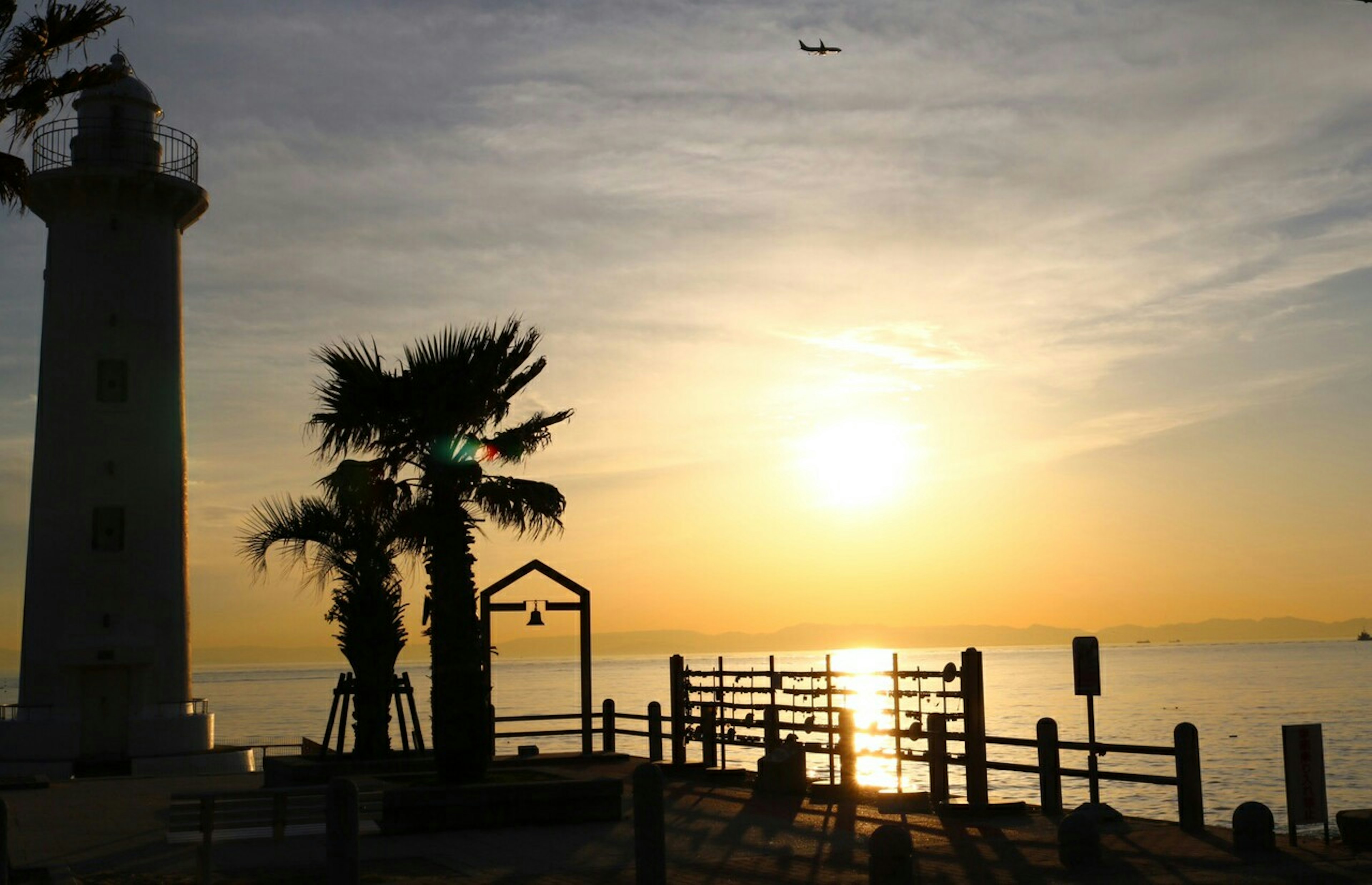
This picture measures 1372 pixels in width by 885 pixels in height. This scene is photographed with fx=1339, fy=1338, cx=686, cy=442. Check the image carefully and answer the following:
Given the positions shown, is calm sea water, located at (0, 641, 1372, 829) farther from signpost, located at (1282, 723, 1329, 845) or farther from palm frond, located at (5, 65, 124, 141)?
palm frond, located at (5, 65, 124, 141)

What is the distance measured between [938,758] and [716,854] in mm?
5901

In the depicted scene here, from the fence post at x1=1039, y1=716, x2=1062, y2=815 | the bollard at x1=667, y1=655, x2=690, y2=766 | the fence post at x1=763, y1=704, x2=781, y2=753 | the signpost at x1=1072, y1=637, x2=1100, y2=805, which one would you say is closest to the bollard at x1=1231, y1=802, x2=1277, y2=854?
the signpost at x1=1072, y1=637, x2=1100, y2=805

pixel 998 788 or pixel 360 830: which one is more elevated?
pixel 360 830

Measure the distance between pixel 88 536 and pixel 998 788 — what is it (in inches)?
1095

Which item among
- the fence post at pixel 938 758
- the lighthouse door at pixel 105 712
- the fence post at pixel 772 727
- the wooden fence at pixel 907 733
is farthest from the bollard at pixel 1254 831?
the lighthouse door at pixel 105 712

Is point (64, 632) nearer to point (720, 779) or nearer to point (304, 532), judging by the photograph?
point (304, 532)

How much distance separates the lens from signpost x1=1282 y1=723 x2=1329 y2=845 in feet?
52.7

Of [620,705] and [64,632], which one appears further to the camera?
[620,705]

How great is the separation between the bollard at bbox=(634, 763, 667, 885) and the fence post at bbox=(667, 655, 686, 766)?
14957 millimetres

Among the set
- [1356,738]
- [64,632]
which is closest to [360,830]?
[64,632]

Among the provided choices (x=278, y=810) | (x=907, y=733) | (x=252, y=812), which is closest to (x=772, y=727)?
(x=907, y=733)

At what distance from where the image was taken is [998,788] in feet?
139

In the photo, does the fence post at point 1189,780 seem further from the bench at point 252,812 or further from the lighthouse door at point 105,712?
the lighthouse door at point 105,712

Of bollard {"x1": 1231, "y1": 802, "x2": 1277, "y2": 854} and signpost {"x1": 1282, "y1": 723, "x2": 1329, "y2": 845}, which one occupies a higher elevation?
signpost {"x1": 1282, "y1": 723, "x2": 1329, "y2": 845}
